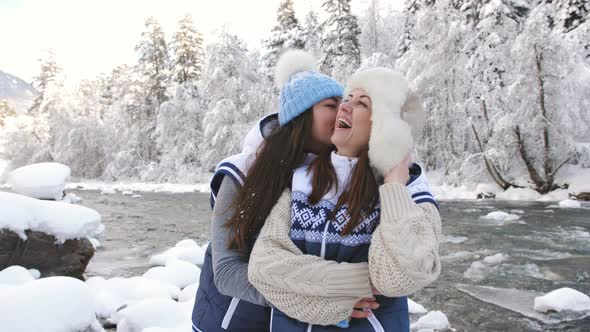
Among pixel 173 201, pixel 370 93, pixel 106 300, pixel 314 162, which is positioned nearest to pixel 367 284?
pixel 314 162

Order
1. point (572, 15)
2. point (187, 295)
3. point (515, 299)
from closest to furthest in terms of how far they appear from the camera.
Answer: point (187, 295)
point (515, 299)
point (572, 15)

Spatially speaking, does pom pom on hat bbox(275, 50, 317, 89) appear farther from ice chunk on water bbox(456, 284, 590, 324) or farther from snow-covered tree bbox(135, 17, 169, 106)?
snow-covered tree bbox(135, 17, 169, 106)

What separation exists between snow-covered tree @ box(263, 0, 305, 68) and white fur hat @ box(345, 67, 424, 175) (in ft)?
89.4

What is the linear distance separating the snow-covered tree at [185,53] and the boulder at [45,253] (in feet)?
84.6

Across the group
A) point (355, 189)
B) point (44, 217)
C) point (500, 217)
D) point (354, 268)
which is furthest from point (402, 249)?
point (500, 217)

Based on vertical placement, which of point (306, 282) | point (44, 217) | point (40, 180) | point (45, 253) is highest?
point (306, 282)

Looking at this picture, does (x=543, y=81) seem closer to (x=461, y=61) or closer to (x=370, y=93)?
(x=461, y=61)

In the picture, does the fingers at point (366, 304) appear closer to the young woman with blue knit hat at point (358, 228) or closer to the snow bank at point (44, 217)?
the young woman with blue knit hat at point (358, 228)

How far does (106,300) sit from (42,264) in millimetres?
1550

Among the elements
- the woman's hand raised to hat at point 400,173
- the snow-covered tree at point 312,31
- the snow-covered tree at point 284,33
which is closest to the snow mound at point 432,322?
the woman's hand raised to hat at point 400,173

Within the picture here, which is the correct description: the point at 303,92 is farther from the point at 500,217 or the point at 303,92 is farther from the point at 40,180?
the point at 40,180

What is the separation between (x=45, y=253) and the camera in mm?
6398

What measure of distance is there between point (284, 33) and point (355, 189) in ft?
92.9

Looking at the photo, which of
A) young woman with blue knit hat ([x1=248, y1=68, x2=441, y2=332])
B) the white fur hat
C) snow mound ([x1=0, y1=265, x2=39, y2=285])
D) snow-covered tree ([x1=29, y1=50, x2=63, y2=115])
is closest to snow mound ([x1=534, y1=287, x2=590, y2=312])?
young woman with blue knit hat ([x1=248, y1=68, x2=441, y2=332])
